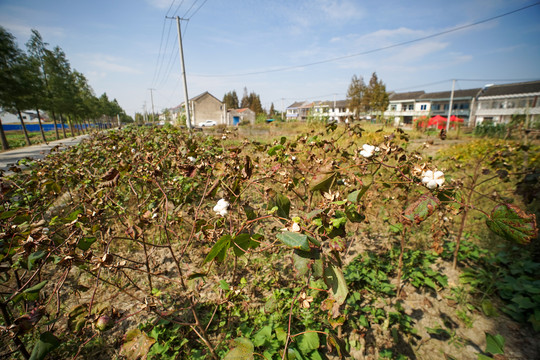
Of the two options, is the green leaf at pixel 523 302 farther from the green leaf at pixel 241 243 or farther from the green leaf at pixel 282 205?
the green leaf at pixel 241 243

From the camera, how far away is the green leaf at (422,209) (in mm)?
762

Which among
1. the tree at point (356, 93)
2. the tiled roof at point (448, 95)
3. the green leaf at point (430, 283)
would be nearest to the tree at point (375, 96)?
the tree at point (356, 93)

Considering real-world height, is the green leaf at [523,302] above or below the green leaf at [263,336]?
below

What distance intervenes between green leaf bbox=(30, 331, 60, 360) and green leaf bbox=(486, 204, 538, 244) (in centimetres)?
148

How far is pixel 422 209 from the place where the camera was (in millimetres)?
780

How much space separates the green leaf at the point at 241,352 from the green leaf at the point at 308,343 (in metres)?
0.70

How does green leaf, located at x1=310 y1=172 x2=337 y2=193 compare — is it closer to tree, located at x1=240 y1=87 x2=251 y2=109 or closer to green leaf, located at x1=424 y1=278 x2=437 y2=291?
green leaf, located at x1=424 y1=278 x2=437 y2=291

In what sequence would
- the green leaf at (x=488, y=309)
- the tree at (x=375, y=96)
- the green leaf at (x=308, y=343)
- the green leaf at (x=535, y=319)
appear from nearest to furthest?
the green leaf at (x=308, y=343) < the green leaf at (x=535, y=319) < the green leaf at (x=488, y=309) < the tree at (x=375, y=96)

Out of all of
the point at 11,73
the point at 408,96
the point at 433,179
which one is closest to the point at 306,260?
the point at 433,179

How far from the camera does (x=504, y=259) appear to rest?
2.23 m

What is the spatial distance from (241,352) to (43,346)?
2.13 ft

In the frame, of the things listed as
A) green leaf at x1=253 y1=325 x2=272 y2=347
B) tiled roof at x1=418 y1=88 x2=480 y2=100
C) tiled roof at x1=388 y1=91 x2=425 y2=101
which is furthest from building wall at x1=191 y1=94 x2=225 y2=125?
green leaf at x1=253 y1=325 x2=272 y2=347

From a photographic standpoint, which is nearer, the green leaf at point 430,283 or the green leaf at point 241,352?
the green leaf at point 241,352

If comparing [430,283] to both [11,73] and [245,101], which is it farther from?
[245,101]
